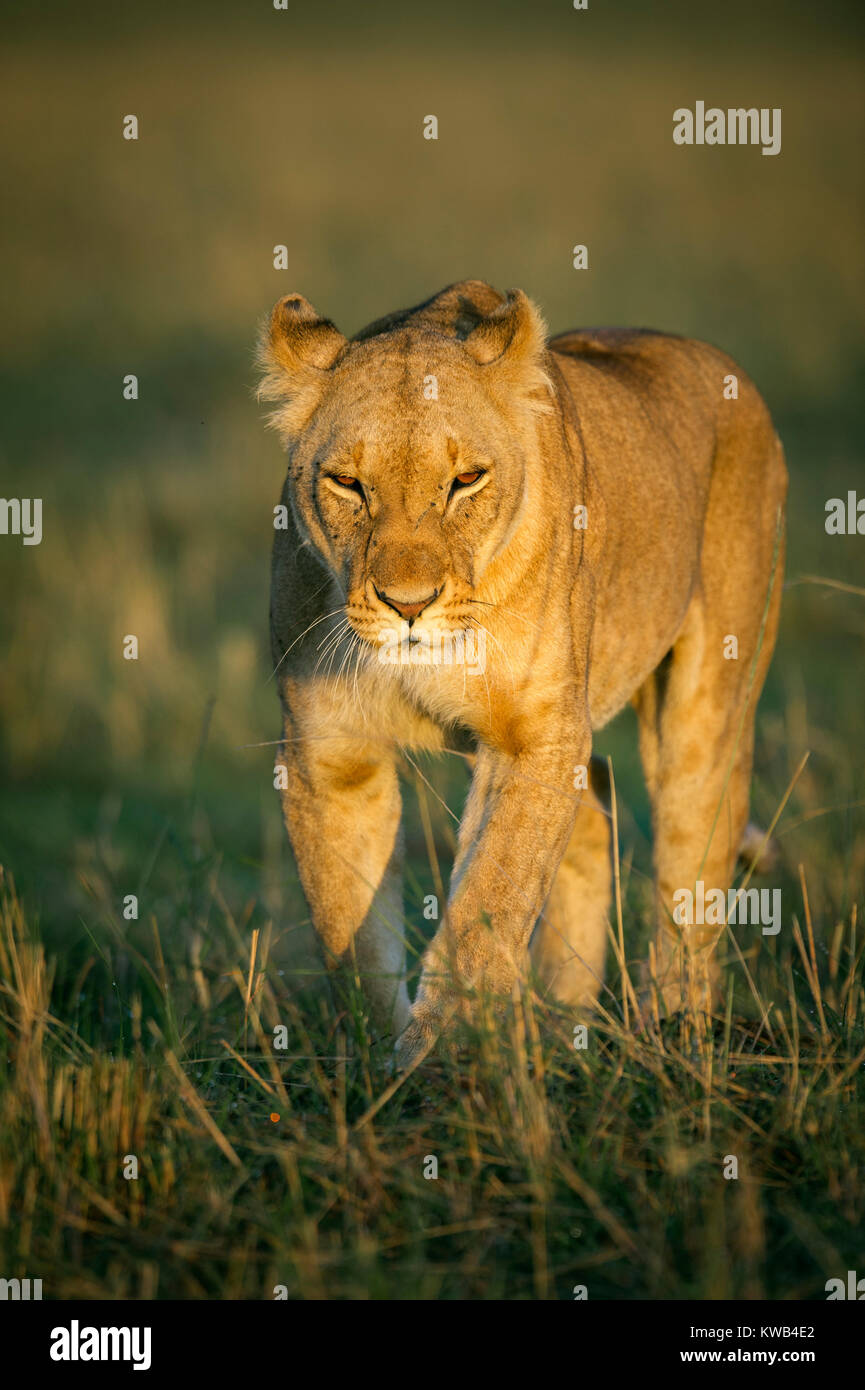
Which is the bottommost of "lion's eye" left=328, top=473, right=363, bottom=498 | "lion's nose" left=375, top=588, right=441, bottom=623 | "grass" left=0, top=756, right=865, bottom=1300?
"grass" left=0, top=756, right=865, bottom=1300

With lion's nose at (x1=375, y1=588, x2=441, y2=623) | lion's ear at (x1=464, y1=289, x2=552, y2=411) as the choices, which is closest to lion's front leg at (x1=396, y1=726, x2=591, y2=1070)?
lion's nose at (x1=375, y1=588, x2=441, y2=623)

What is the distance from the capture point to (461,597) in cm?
426

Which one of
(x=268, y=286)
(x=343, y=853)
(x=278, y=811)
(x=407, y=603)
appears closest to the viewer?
(x=407, y=603)

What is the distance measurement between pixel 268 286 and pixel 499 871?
20774 mm

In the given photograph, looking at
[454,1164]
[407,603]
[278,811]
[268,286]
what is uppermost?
[268,286]

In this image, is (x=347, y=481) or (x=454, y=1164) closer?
(x=454, y=1164)

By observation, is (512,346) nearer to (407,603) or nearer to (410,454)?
(410,454)

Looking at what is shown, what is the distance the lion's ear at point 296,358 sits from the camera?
471 centimetres

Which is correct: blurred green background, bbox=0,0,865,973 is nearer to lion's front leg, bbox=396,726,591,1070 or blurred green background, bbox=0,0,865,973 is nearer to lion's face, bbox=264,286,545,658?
lion's front leg, bbox=396,726,591,1070

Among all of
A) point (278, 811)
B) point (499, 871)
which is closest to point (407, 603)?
point (499, 871)

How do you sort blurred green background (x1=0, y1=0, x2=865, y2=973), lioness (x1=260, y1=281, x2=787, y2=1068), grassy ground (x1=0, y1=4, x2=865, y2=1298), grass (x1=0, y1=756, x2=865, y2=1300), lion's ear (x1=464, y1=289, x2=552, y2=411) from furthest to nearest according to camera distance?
blurred green background (x1=0, y1=0, x2=865, y2=973) < lion's ear (x1=464, y1=289, x2=552, y2=411) < lioness (x1=260, y1=281, x2=787, y2=1068) < grassy ground (x1=0, y1=4, x2=865, y2=1298) < grass (x1=0, y1=756, x2=865, y2=1300)

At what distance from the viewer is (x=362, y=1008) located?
4.21 metres

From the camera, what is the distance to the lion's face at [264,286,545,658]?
4.22m

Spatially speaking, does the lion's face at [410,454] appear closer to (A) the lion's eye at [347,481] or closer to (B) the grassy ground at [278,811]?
(A) the lion's eye at [347,481]
